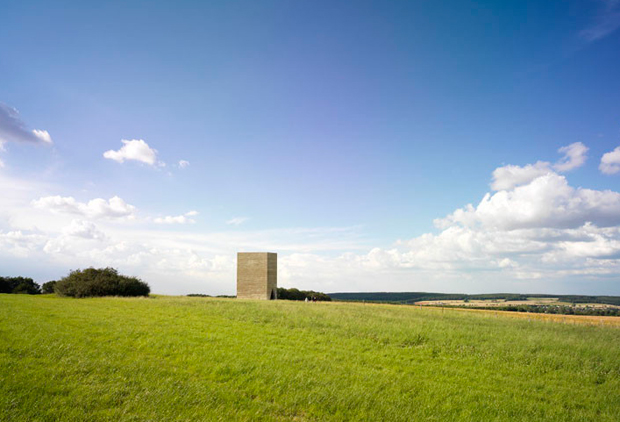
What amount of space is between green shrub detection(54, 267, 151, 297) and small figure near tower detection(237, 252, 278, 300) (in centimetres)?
1142

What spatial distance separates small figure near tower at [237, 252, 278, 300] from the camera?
4197 cm

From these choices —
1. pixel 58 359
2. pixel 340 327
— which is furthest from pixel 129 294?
pixel 58 359

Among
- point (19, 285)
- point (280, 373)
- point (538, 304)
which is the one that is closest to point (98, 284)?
point (19, 285)

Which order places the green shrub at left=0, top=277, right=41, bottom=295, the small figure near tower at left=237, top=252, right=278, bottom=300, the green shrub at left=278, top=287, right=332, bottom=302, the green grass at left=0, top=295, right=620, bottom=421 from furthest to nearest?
the green shrub at left=278, top=287, right=332, bottom=302
the small figure near tower at left=237, top=252, right=278, bottom=300
the green shrub at left=0, top=277, right=41, bottom=295
the green grass at left=0, top=295, right=620, bottom=421

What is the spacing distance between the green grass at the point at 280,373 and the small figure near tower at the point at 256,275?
25.4m

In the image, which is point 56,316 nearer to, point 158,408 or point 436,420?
point 158,408

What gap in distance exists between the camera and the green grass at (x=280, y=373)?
6738mm

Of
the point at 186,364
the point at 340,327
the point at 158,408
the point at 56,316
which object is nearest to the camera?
the point at 158,408

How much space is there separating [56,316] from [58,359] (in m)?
8.14

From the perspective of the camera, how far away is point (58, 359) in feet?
27.6

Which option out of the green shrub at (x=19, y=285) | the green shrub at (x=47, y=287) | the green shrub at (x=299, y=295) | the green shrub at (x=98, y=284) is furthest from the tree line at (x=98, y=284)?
the green shrub at (x=299, y=295)

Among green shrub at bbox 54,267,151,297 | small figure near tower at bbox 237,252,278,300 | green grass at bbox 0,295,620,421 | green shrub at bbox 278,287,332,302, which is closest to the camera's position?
green grass at bbox 0,295,620,421

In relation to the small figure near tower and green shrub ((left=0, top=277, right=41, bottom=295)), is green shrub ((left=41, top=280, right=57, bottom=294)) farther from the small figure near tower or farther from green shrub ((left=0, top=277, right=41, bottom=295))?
the small figure near tower

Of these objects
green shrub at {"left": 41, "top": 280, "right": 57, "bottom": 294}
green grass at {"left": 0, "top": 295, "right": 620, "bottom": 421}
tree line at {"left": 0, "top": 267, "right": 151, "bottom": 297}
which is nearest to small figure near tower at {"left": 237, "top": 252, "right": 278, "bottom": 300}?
tree line at {"left": 0, "top": 267, "right": 151, "bottom": 297}
